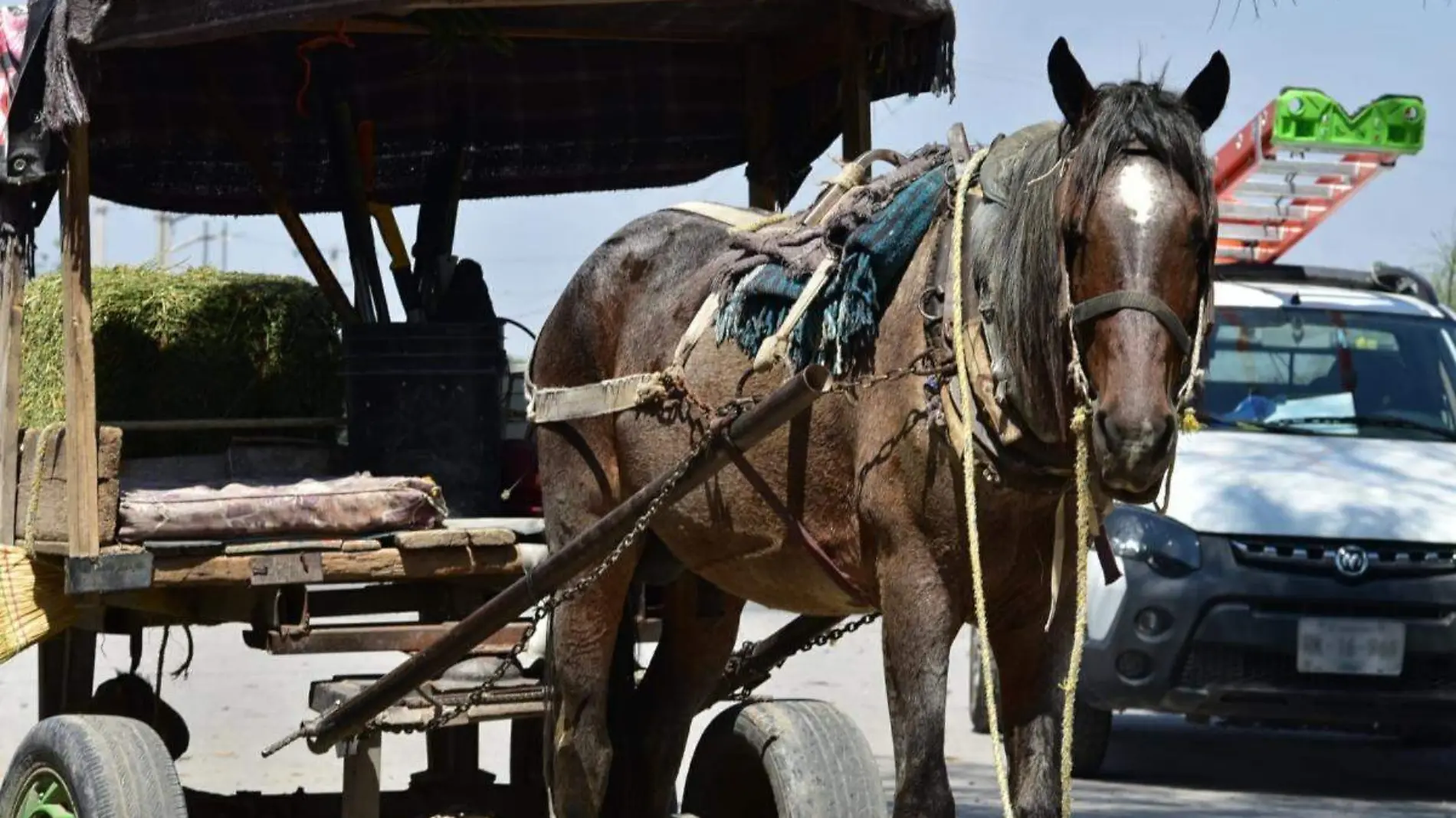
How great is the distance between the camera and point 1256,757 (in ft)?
33.3

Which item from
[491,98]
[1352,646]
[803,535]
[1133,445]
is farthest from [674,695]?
[1352,646]

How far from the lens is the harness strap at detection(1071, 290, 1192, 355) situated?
12.2 feet

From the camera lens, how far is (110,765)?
534 centimetres

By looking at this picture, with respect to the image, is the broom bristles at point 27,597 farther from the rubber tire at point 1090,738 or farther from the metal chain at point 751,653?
the rubber tire at point 1090,738

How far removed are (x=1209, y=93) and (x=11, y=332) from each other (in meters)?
3.37

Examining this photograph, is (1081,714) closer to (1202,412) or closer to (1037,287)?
(1202,412)

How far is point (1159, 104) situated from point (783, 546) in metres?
1.46

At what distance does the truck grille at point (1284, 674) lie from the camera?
27.3 feet

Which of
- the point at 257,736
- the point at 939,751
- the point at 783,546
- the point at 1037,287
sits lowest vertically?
the point at 257,736

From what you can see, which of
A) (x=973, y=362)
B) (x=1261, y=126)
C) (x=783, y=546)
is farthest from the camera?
(x=1261, y=126)

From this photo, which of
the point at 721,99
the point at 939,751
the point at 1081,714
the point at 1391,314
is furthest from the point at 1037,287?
the point at 1391,314

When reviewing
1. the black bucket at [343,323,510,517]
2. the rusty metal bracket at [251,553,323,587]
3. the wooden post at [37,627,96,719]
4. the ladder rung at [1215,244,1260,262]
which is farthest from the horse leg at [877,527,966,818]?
the ladder rung at [1215,244,1260,262]

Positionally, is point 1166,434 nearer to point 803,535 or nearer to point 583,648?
point 803,535

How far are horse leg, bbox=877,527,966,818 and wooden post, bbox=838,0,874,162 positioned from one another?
7.32 feet
